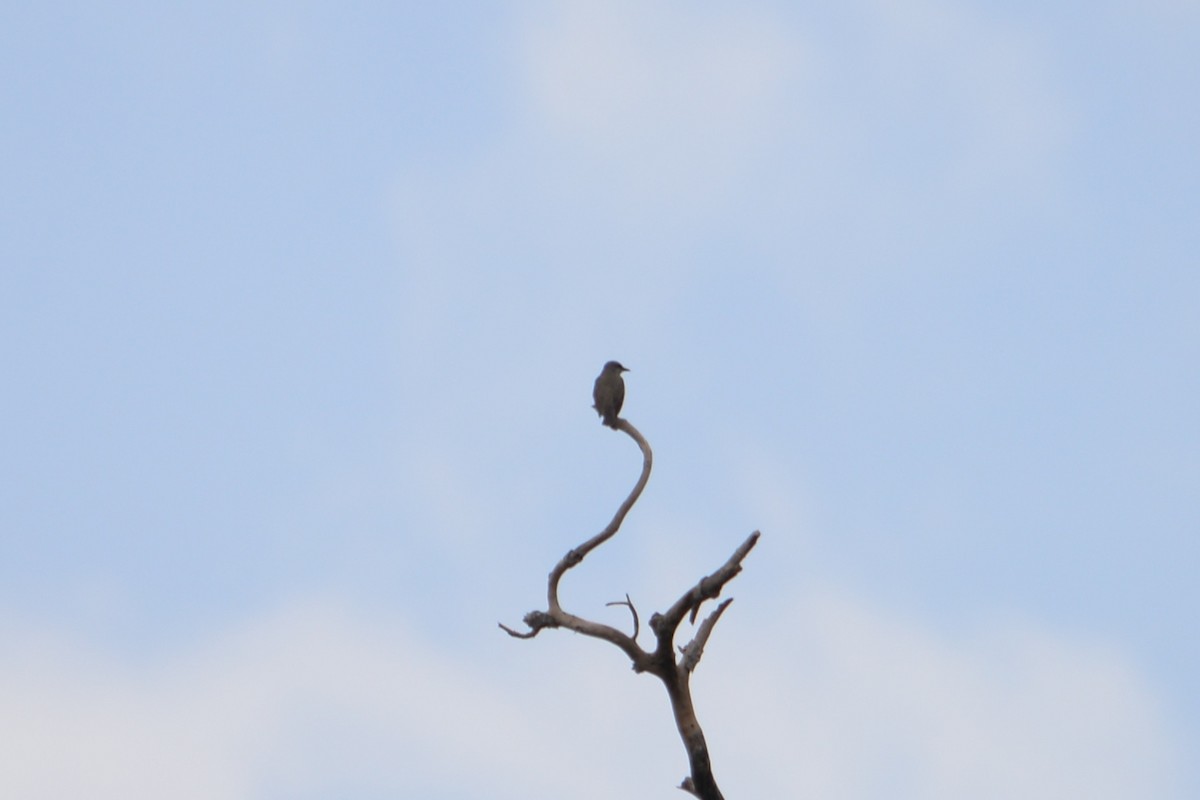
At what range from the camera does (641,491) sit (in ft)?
35.2

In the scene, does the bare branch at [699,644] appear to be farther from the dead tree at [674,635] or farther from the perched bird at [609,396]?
the perched bird at [609,396]

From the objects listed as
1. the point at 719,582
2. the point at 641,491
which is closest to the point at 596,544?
the point at 641,491

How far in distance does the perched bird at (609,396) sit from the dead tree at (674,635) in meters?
1.45

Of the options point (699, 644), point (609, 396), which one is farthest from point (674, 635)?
point (609, 396)

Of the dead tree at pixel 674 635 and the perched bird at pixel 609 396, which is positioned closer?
the dead tree at pixel 674 635

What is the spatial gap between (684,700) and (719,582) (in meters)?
0.98

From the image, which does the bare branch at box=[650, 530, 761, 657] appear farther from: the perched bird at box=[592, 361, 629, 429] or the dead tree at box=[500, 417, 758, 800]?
the perched bird at box=[592, 361, 629, 429]

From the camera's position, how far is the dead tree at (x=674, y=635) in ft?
32.2

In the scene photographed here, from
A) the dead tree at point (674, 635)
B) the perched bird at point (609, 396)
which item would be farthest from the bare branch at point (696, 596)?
the perched bird at point (609, 396)

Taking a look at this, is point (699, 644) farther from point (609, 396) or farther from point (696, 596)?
point (609, 396)

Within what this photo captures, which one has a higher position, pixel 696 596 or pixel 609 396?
pixel 609 396

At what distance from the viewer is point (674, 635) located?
32.9ft

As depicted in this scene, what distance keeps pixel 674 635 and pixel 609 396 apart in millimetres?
2505

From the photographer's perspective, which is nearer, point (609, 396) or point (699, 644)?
point (699, 644)
